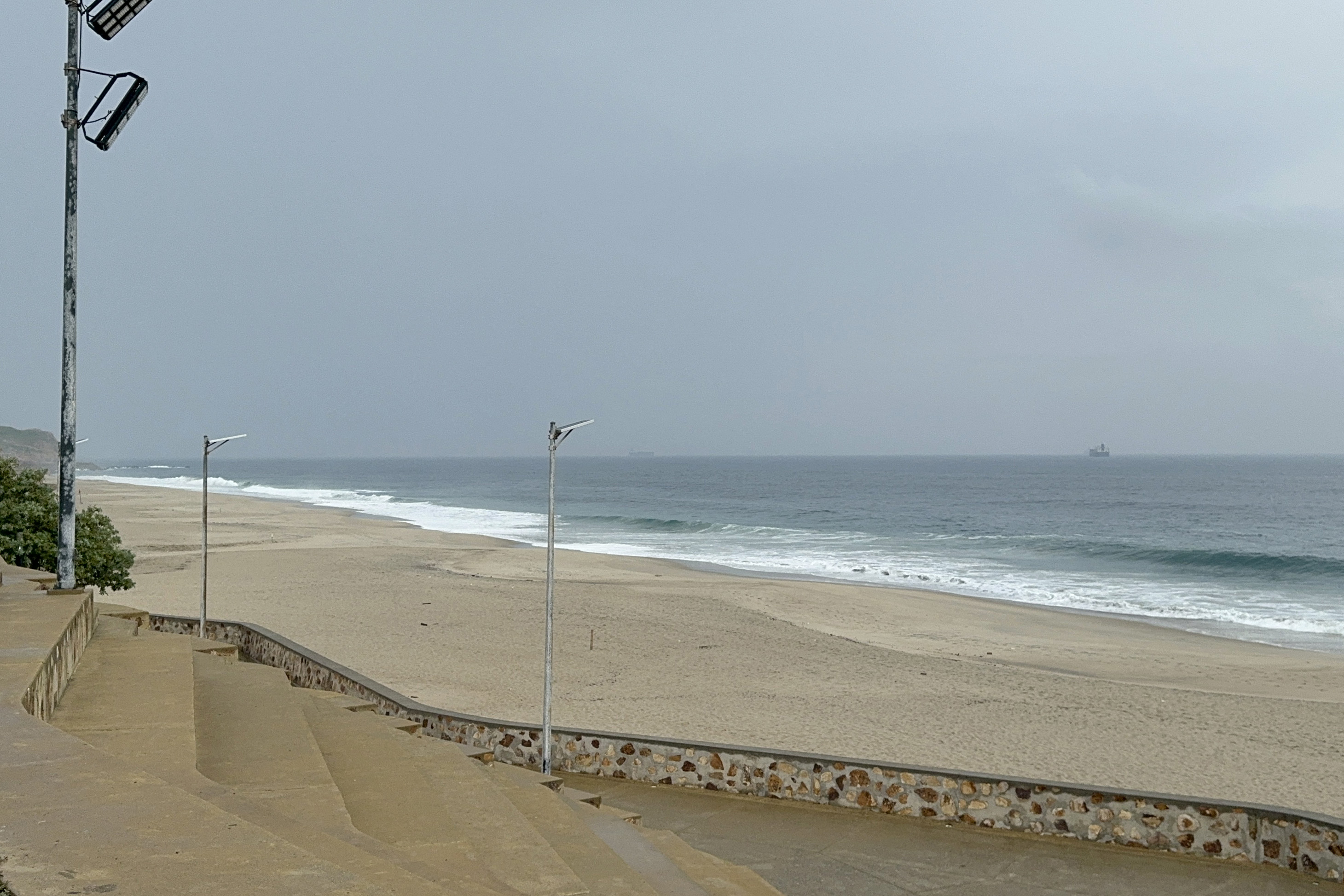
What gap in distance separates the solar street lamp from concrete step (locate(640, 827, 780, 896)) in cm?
600

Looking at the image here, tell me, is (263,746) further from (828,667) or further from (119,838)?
(828,667)

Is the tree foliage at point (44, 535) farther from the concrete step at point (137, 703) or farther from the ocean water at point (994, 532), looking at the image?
the ocean water at point (994, 532)

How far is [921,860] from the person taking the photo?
9172 mm

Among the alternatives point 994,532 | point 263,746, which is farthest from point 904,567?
point 263,746

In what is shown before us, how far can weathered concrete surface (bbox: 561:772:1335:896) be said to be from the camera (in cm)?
859

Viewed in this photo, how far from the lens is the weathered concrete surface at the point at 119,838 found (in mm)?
3311

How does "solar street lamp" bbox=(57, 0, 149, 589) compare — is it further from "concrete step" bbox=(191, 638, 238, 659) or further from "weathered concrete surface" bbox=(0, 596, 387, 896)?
"weathered concrete surface" bbox=(0, 596, 387, 896)

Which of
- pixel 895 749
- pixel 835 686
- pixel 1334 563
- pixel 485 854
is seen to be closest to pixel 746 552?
pixel 1334 563

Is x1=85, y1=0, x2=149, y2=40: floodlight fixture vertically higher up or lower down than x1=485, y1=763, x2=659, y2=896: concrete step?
higher up

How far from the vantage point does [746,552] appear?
5278 cm

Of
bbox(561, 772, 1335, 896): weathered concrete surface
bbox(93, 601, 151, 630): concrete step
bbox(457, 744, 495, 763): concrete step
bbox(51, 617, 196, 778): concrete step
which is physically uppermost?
bbox(51, 617, 196, 778): concrete step

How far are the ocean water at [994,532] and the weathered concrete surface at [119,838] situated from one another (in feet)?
103

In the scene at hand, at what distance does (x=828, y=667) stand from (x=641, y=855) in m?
15.4

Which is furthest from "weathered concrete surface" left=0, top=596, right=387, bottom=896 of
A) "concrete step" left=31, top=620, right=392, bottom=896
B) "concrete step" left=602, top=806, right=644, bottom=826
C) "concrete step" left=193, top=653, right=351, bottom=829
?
"concrete step" left=602, top=806, right=644, bottom=826
